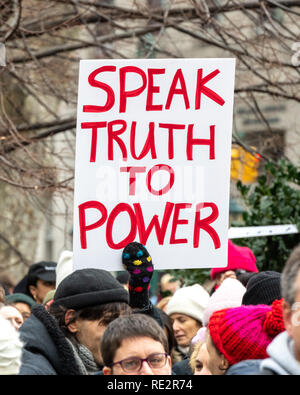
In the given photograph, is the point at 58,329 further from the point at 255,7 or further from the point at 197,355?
the point at 255,7

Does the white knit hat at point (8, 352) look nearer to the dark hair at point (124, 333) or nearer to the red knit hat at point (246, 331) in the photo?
the dark hair at point (124, 333)

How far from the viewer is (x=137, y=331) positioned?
132 inches

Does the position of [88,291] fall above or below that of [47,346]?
above

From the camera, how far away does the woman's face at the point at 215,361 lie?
365cm

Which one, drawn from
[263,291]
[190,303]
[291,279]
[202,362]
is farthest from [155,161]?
[291,279]

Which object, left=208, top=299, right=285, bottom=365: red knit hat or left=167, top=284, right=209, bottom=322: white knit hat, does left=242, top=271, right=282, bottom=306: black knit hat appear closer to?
left=208, top=299, right=285, bottom=365: red knit hat

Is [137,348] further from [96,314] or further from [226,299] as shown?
[226,299]

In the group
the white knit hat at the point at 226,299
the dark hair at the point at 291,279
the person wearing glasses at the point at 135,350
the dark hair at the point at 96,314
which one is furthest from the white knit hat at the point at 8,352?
the white knit hat at the point at 226,299

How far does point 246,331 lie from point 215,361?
0.17 m

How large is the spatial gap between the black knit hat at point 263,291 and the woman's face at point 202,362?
620mm

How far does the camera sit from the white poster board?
4754 millimetres

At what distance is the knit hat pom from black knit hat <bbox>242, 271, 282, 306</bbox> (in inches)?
34.7
